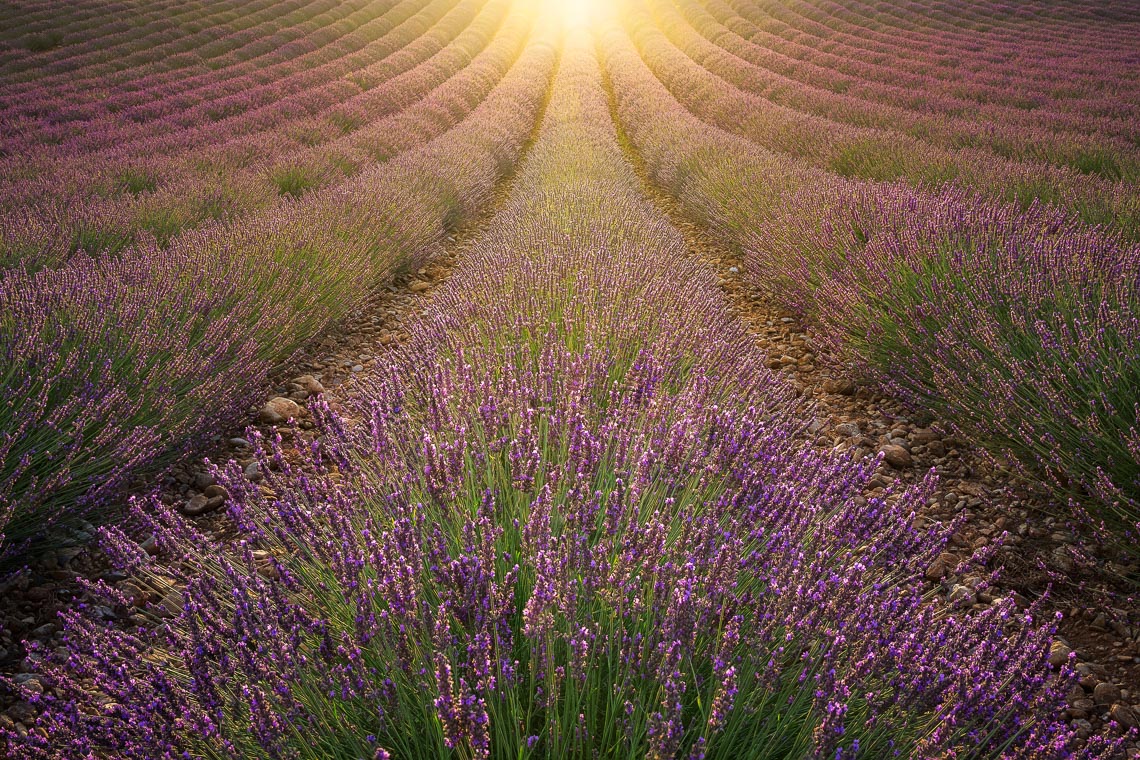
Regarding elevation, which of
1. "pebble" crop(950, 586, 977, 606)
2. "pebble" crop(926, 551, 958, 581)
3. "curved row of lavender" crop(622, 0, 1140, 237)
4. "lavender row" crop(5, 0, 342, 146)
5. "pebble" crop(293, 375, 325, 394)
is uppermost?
"lavender row" crop(5, 0, 342, 146)

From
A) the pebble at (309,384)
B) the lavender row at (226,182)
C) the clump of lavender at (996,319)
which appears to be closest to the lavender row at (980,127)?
the clump of lavender at (996,319)

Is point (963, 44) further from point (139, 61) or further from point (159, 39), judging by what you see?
point (159, 39)

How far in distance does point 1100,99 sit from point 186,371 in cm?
1223

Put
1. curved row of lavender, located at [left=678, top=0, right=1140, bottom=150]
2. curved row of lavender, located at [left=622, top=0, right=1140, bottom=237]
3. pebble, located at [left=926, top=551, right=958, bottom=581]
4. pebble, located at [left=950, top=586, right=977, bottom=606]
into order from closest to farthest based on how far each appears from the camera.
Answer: pebble, located at [left=950, top=586, right=977, bottom=606], pebble, located at [left=926, top=551, right=958, bottom=581], curved row of lavender, located at [left=622, top=0, right=1140, bottom=237], curved row of lavender, located at [left=678, top=0, right=1140, bottom=150]

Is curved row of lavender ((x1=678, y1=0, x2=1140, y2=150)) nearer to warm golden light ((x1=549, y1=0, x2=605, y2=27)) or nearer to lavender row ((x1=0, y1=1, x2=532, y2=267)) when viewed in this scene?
lavender row ((x1=0, y1=1, x2=532, y2=267))

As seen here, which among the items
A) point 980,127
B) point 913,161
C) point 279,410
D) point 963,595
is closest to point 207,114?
point 279,410

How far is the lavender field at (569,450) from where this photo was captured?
1286 millimetres

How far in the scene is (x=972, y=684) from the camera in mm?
1242

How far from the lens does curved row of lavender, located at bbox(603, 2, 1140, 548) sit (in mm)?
2248

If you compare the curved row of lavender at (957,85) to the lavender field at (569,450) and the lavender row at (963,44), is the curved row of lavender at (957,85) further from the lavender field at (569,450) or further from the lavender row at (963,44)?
the lavender field at (569,450)

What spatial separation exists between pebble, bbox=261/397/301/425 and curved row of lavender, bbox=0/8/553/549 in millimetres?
153

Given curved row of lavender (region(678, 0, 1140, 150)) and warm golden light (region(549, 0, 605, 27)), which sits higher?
warm golden light (region(549, 0, 605, 27))

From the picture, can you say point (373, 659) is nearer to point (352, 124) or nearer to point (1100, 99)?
point (352, 124)

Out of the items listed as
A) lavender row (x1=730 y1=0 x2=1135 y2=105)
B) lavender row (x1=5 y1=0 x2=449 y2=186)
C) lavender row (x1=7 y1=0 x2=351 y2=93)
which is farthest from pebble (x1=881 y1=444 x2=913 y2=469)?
lavender row (x1=7 y1=0 x2=351 y2=93)
